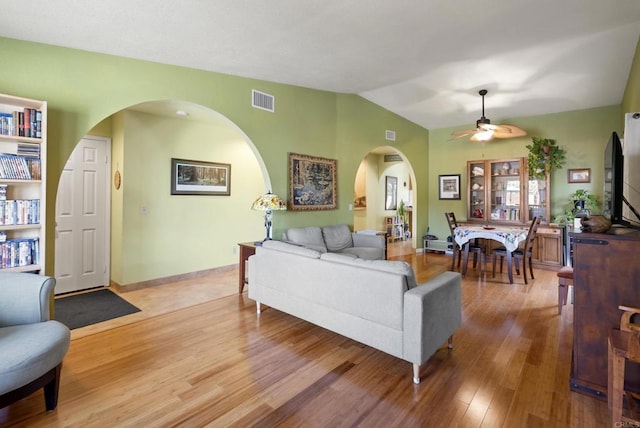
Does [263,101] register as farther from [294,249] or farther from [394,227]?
[394,227]

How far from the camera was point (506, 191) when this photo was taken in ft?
20.6

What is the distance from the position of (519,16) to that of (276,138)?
2940 mm

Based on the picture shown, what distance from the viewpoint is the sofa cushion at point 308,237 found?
4.34 m

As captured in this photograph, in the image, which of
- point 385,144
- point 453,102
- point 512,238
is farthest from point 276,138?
point 512,238

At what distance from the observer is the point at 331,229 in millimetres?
4895

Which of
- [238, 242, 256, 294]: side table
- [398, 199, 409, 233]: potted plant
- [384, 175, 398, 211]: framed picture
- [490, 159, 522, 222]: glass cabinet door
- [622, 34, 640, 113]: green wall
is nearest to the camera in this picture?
[622, 34, 640, 113]: green wall

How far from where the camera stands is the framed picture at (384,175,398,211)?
9086 mm

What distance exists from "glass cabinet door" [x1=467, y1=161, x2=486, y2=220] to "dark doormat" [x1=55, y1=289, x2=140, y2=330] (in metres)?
6.19

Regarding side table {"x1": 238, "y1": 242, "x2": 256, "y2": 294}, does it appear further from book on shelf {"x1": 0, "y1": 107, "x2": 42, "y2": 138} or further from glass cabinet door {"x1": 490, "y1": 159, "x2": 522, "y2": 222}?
glass cabinet door {"x1": 490, "y1": 159, "x2": 522, "y2": 222}

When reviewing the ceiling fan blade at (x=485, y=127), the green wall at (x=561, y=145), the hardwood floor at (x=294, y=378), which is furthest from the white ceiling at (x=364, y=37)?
the hardwood floor at (x=294, y=378)

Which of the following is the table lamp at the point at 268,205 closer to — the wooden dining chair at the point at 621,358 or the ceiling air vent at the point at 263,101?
the ceiling air vent at the point at 263,101

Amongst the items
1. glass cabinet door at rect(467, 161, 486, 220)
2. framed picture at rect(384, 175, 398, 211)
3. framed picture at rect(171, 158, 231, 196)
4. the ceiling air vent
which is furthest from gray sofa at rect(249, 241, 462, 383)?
framed picture at rect(384, 175, 398, 211)

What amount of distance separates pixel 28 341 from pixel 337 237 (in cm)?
367

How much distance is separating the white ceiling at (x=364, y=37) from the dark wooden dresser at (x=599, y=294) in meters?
1.97
